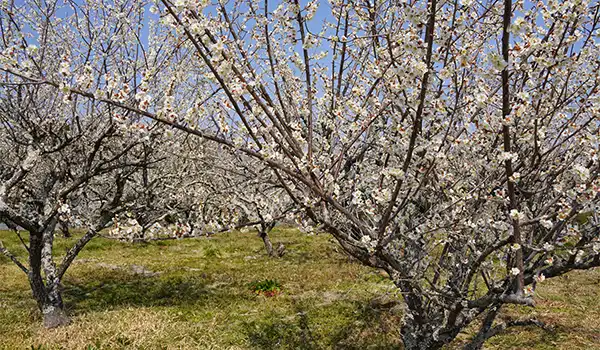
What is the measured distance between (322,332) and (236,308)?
7.80 feet

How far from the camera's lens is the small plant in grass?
1148 centimetres

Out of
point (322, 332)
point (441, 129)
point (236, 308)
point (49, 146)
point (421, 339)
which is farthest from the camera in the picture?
point (236, 308)

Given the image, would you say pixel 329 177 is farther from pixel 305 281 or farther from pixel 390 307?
pixel 305 281

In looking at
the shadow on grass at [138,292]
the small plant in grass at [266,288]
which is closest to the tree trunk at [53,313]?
the shadow on grass at [138,292]

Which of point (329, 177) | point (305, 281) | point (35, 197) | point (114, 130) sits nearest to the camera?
point (329, 177)

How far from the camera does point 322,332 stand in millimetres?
8930

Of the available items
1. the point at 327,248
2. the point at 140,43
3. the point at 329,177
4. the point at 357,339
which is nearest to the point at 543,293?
the point at 357,339

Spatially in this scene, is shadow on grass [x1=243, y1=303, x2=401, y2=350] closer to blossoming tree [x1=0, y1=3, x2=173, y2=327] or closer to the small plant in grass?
the small plant in grass

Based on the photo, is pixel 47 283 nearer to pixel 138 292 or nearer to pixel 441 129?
pixel 138 292

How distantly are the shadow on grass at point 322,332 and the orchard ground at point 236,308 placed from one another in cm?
2

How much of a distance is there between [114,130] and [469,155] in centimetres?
558

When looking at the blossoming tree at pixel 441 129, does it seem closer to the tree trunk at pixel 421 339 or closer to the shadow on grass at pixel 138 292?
the tree trunk at pixel 421 339

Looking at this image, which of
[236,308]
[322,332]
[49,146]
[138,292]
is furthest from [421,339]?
[138,292]

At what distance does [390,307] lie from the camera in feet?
34.1
